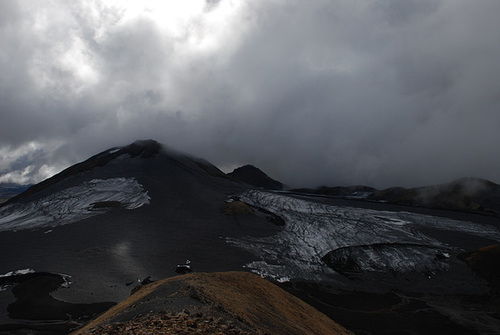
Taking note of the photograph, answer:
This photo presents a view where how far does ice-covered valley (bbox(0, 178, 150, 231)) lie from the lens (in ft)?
183

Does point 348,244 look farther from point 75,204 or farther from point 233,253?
point 75,204

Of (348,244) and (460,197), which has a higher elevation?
(460,197)

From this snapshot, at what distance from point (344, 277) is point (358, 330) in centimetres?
1461

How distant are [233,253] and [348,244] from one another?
19952mm

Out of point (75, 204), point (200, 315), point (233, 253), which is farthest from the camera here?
point (75, 204)

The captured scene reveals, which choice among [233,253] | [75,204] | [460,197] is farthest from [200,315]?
[460,197]

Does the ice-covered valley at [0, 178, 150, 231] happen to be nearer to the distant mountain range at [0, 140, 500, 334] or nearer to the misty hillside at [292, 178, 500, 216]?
the distant mountain range at [0, 140, 500, 334]

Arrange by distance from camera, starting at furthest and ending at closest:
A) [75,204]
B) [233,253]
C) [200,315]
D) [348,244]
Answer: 1. [75,204]
2. [348,244]
3. [233,253]
4. [200,315]

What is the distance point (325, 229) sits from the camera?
56.4 metres

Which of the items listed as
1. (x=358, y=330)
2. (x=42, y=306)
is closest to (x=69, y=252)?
(x=42, y=306)

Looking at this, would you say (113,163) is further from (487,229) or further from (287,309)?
(487,229)

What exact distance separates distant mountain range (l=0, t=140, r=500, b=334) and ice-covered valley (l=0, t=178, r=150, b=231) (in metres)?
0.39

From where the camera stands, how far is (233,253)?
141 feet

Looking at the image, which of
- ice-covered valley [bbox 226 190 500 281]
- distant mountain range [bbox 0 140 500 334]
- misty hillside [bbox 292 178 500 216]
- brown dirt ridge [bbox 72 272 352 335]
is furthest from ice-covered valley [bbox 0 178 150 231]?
misty hillside [bbox 292 178 500 216]
